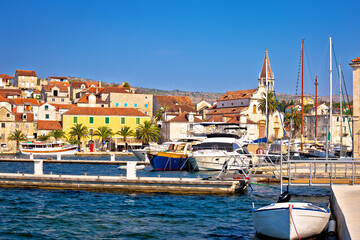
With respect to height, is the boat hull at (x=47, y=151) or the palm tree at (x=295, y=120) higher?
the palm tree at (x=295, y=120)

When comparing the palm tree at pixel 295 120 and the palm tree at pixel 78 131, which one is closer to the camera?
the palm tree at pixel 78 131

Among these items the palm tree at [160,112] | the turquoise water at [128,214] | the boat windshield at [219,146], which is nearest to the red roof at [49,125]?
the palm tree at [160,112]

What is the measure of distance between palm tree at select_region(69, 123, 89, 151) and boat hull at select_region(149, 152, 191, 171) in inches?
Result: 1616

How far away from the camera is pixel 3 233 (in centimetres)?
1678

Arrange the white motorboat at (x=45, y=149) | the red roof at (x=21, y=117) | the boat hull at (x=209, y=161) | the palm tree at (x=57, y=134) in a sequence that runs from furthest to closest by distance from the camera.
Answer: the red roof at (x=21, y=117)
the palm tree at (x=57, y=134)
the white motorboat at (x=45, y=149)
the boat hull at (x=209, y=161)

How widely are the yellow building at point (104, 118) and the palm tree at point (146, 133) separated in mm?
1423

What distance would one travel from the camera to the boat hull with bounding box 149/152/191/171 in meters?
42.7

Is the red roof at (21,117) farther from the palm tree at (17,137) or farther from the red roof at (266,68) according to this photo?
the red roof at (266,68)

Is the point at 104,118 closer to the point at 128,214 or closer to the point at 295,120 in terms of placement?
the point at 295,120

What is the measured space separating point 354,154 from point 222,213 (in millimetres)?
20621

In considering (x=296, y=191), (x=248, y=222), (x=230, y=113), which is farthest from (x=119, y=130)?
(x=248, y=222)

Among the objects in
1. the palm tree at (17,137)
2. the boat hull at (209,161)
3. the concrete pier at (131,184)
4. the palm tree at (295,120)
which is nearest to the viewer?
the concrete pier at (131,184)

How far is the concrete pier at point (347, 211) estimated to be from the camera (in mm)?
10539

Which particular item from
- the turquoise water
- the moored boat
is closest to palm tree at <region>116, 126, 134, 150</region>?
the moored boat
